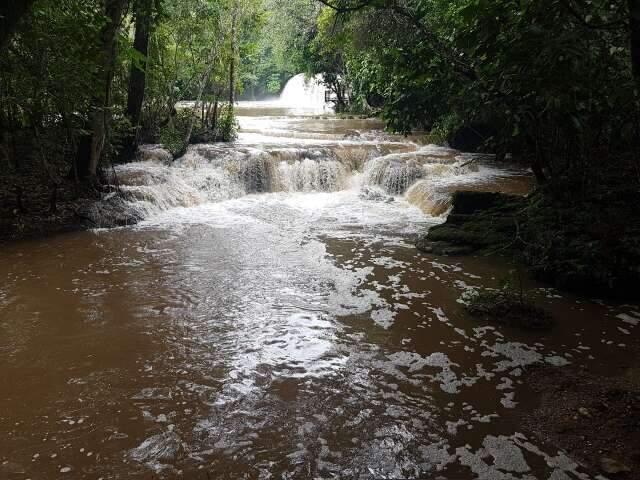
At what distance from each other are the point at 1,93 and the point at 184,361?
5.43m

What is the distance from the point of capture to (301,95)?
44.0 meters

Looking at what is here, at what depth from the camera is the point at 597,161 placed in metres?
5.11

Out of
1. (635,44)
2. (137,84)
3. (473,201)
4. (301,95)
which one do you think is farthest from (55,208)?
(301,95)

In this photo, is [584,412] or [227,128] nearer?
[584,412]

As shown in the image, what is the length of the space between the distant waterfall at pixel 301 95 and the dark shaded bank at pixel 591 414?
3564cm

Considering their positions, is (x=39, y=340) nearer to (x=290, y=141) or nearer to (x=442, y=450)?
(x=442, y=450)

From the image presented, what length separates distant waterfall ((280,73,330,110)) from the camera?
1553 inches

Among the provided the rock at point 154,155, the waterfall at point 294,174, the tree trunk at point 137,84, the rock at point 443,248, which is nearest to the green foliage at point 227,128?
the waterfall at point 294,174

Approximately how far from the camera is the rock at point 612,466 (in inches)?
114

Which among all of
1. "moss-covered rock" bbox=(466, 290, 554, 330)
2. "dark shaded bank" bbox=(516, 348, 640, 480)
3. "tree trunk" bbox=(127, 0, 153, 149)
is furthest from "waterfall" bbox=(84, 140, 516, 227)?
"dark shaded bank" bbox=(516, 348, 640, 480)

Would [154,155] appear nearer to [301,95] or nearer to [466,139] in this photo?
[466,139]

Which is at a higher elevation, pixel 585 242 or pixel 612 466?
pixel 585 242

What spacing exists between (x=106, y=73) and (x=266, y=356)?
A: 690cm

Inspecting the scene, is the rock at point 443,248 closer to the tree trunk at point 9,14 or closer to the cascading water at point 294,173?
the cascading water at point 294,173
